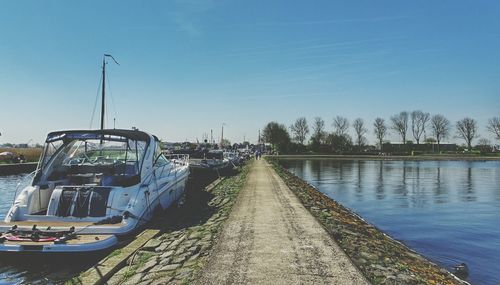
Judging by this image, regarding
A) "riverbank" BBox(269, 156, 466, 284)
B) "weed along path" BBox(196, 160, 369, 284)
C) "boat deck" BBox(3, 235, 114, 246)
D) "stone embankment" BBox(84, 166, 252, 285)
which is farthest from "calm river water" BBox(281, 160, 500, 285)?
"boat deck" BBox(3, 235, 114, 246)

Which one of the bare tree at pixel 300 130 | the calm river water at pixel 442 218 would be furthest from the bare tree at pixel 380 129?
Answer: the calm river water at pixel 442 218

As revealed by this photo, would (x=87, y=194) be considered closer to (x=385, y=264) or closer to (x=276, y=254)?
(x=276, y=254)

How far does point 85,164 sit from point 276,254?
8815 mm

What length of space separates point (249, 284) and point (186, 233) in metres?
4.87

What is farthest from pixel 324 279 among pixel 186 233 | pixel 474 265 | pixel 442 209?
pixel 442 209

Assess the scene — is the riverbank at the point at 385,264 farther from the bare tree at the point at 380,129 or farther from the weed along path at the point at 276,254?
the bare tree at the point at 380,129

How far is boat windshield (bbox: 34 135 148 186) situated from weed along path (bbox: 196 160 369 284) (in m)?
3.60

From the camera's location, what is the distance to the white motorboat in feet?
31.2

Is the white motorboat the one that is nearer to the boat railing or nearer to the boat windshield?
the boat windshield

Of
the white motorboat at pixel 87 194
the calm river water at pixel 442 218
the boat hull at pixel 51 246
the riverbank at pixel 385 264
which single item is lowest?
the calm river water at pixel 442 218

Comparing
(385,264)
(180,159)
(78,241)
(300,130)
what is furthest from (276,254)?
(300,130)

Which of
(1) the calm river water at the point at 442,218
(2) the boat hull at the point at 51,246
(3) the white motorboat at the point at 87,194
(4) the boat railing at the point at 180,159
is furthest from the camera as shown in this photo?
(4) the boat railing at the point at 180,159

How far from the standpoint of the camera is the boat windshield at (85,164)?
1292 cm

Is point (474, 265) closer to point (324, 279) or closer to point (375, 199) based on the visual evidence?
point (324, 279)
